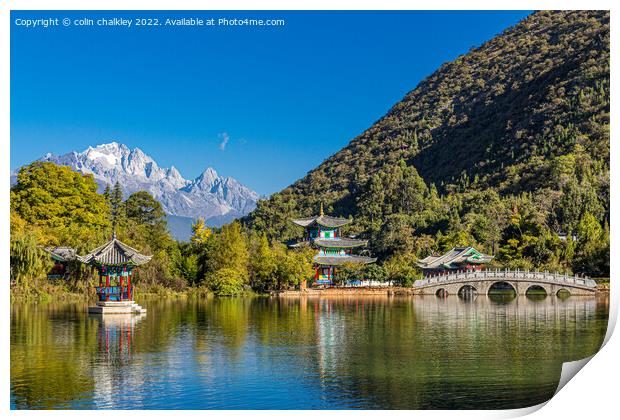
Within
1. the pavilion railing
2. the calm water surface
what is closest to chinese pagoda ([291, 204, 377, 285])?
the calm water surface

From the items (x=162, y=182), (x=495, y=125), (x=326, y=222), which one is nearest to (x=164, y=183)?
(x=162, y=182)

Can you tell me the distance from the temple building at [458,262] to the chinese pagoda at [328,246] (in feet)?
11.7

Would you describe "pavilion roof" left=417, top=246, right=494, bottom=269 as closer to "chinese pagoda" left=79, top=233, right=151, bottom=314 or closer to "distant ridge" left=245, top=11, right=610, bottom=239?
"distant ridge" left=245, top=11, right=610, bottom=239

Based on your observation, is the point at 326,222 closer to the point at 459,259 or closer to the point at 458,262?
the point at 458,262

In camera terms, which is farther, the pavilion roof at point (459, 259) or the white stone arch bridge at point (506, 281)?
the pavilion roof at point (459, 259)

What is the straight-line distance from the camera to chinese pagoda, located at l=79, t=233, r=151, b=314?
23.1 meters

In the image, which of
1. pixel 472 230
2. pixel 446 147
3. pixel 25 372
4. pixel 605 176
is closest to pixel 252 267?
pixel 472 230

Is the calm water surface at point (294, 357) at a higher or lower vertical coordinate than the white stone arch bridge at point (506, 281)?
lower

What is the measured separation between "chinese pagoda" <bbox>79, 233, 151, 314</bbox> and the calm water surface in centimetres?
95

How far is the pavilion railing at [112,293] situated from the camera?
2314cm

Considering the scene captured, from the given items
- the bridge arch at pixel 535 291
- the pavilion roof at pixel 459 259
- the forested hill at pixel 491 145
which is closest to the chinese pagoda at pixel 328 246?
the forested hill at pixel 491 145

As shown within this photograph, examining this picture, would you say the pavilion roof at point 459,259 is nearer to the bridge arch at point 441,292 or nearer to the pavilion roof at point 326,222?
the bridge arch at point 441,292

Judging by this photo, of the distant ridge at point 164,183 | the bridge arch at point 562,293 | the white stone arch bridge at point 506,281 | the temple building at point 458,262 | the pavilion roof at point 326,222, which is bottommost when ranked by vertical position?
the bridge arch at point 562,293

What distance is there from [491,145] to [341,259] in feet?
87.7
